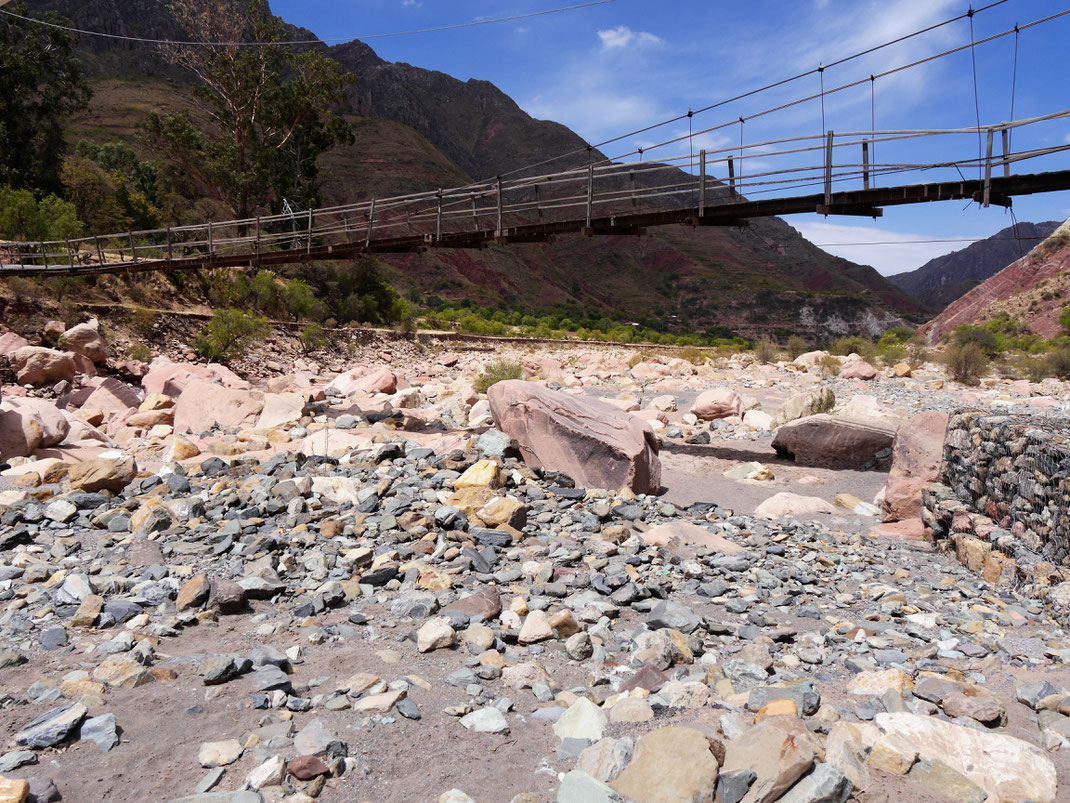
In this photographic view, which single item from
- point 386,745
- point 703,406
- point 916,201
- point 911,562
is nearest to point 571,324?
point 703,406

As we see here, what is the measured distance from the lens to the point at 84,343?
45.3 feet

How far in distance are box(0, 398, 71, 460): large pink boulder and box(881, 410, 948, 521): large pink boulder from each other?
9442mm

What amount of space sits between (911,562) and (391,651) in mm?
4169

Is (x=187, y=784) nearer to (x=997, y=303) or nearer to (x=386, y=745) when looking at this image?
(x=386, y=745)

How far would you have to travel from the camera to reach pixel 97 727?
2.66 m

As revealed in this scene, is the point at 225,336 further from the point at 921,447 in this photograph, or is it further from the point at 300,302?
the point at 921,447

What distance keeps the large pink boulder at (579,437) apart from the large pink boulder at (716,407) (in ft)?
16.2

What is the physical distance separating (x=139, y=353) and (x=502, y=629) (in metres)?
14.6

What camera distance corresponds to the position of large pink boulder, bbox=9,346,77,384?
12.1 metres

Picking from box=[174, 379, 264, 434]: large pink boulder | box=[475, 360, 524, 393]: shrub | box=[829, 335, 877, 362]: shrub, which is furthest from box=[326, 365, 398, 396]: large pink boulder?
box=[829, 335, 877, 362]: shrub

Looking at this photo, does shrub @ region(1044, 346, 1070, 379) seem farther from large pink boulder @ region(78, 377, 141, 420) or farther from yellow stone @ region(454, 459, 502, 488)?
large pink boulder @ region(78, 377, 141, 420)

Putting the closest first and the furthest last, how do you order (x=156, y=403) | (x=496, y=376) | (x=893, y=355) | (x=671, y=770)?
(x=671, y=770) → (x=156, y=403) → (x=496, y=376) → (x=893, y=355)

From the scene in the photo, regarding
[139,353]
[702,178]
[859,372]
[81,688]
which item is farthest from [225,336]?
[859,372]

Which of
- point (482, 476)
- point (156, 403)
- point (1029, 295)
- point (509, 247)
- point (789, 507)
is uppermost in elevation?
point (509, 247)
